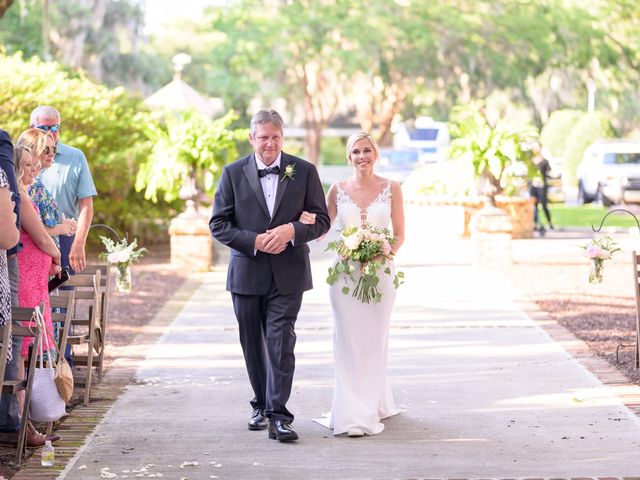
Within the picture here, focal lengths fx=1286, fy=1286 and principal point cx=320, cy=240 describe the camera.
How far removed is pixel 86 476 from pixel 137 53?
3995 centimetres

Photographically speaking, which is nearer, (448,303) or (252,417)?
(252,417)

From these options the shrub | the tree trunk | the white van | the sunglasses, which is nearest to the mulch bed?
the sunglasses

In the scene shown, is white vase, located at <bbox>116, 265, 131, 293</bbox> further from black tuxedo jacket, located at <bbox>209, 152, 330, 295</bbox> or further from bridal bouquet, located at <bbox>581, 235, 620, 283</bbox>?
bridal bouquet, located at <bbox>581, 235, 620, 283</bbox>

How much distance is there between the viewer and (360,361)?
8.38 meters

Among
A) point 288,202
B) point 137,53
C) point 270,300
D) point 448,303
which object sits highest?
point 137,53

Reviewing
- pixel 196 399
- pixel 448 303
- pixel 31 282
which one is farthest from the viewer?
pixel 448 303

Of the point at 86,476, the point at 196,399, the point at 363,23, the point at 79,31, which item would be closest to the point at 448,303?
the point at 196,399

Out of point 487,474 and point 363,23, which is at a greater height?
point 363,23

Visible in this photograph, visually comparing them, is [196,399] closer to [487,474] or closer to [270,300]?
[270,300]

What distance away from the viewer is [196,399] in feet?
31.0

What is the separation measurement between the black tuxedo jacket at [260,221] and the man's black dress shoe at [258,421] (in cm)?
83

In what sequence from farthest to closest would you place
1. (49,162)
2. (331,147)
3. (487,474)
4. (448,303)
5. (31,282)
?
(331,147) → (448,303) → (49,162) → (31,282) → (487,474)

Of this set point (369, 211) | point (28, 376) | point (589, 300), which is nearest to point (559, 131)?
point (589, 300)

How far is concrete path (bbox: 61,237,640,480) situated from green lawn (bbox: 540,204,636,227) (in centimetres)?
1580
